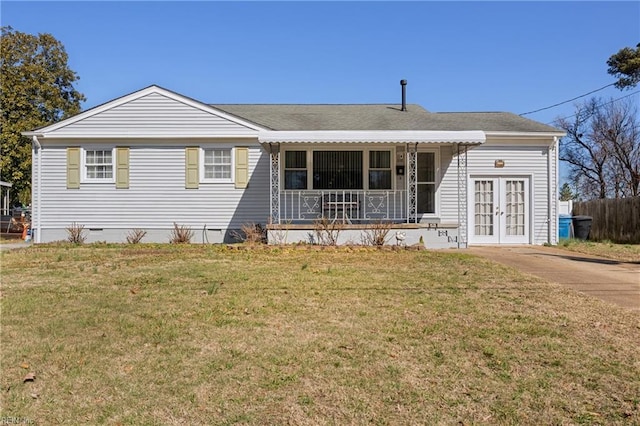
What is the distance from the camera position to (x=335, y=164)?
1420cm

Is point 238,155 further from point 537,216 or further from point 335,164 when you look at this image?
point 537,216

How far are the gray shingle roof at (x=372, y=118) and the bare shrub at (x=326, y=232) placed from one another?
3461 mm

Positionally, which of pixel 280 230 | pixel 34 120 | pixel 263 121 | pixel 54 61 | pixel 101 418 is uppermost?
pixel 54 61

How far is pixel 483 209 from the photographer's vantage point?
14406 mm

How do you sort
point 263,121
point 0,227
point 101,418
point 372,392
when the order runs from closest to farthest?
point 101,418 → point 372,392 → point 263,121 → point 0,227

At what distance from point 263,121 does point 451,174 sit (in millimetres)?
6242

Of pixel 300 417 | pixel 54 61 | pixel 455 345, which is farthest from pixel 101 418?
pixel 54 61

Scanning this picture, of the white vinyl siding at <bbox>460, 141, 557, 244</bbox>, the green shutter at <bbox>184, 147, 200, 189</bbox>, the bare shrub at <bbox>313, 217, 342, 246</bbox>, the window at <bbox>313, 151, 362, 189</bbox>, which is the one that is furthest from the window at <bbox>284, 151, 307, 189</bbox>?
the white vinyl siding at <bbox>460, 141, 557, 244</bbox>

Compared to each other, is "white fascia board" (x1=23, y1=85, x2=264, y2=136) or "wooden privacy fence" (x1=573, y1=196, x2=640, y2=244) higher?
"white fascia board" (x1=23, y1=85, x2=264, y2=136)

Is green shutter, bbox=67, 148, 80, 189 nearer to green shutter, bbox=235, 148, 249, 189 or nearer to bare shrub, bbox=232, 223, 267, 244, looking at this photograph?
green shutter, bbox=235, 148, 249, 189

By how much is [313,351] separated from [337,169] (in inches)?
407

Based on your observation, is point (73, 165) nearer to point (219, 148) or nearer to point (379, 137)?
point (219, 148)

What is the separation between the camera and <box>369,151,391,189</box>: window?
14242 millimetres

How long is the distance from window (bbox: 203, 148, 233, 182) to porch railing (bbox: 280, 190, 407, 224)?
1867 mm
